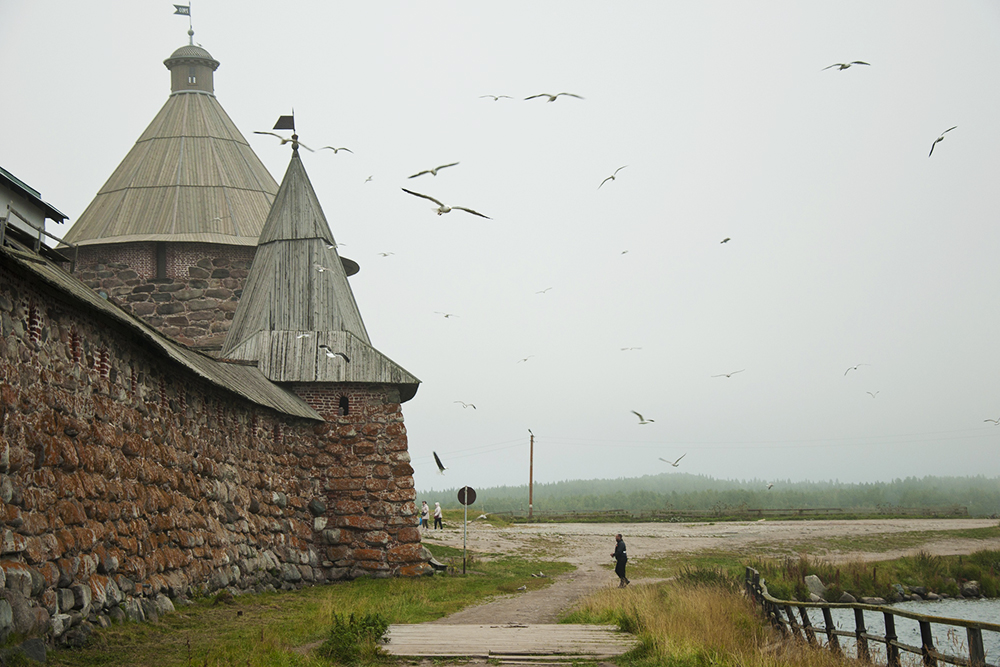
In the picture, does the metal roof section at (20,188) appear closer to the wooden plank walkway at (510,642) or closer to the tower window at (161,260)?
the tower window at (161,260)

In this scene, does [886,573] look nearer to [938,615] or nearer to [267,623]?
[938,615]

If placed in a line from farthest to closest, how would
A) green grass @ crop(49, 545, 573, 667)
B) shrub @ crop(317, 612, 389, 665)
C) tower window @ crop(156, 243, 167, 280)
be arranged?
1. tower window @ crop(156, 243, 167, 280)
2. shrub @ crop(317, 612, 389, 665)
3. green grass @ crop(49, 545, 573, 667)

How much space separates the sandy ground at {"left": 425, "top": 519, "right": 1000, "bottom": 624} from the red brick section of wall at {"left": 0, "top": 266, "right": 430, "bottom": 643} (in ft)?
13.8

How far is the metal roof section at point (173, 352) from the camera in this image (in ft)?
29.2

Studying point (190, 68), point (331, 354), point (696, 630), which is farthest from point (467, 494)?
point (190, 68)

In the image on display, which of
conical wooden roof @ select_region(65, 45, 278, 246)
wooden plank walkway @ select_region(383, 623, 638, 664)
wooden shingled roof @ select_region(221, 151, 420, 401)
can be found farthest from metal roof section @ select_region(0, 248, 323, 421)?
conical wooden roof @ select_region(65, 45, 278, 246)

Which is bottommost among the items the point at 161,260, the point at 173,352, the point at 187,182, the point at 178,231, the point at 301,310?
the point at 173,352

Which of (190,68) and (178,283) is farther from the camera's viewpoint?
(190,68)

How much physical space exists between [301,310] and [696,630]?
13.8m

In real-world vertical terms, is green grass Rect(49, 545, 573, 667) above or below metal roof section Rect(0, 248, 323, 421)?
below

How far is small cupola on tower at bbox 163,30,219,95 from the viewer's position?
97.3 feet

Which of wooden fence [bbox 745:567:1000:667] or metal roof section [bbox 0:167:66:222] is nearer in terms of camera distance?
wooden fence [bbox 745:567:1000:667]

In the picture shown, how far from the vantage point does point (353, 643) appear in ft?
Answer: 32.3

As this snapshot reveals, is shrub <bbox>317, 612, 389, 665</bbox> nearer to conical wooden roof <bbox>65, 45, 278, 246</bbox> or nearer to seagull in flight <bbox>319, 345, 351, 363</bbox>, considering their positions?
seagull in flight <bbox>319, 345, 351, 363</bbox>
